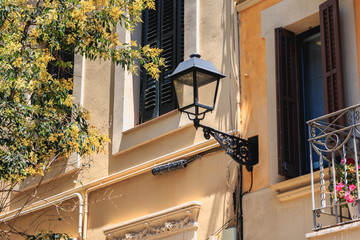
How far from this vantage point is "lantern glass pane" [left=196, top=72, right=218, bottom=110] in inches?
368

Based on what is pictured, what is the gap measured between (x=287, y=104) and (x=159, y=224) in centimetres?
267

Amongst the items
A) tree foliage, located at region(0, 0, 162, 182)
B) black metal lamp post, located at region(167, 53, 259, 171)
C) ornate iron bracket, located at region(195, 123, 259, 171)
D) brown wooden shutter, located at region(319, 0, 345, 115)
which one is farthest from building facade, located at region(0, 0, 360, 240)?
tree foliage, located at region(0, 0, 162, 182)

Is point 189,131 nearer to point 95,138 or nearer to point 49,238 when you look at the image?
point 95,138

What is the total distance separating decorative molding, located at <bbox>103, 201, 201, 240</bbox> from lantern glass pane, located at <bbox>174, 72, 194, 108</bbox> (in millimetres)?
1830

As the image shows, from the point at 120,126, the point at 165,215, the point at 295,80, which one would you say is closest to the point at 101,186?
the point at 120,126

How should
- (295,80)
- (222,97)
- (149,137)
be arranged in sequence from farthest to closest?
1. (149,137)
2. (222,97)
3. (295,80)

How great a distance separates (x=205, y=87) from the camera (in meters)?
9.38

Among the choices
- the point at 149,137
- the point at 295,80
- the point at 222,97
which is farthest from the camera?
the point at 149,137

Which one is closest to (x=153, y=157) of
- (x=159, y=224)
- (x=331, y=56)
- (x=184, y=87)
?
(x=159, y=224)

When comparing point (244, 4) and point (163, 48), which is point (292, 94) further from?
point (163, 48)

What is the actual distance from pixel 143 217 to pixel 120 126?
1.76 m

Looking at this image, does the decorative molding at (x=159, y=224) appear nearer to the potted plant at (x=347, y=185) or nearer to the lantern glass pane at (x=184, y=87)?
the lantern glass pane at (x=184, y=87)

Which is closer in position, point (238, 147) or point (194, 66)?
point (194, 66)

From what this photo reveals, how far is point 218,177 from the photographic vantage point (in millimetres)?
10492
